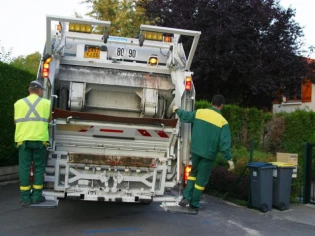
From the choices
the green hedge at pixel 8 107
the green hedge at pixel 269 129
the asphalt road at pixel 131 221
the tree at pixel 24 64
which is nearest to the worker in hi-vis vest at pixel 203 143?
the asphalt road at pixel 131 221

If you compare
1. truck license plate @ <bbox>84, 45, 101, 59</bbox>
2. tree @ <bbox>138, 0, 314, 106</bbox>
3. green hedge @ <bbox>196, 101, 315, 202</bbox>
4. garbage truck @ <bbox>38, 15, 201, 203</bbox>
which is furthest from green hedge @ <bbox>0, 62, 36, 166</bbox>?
tree @ <bbox>138, 0, 314, 106</bbox>

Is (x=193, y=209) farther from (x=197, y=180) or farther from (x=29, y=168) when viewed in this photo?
(x=29, y=168)

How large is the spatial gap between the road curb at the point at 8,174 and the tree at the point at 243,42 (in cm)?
796

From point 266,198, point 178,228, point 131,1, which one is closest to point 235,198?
point 266,198

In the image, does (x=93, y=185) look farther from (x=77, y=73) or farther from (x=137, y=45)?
(x=137, y=45)

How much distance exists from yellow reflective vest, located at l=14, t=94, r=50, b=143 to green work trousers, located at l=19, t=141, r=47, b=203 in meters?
0.09

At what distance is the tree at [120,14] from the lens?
74.9 feet

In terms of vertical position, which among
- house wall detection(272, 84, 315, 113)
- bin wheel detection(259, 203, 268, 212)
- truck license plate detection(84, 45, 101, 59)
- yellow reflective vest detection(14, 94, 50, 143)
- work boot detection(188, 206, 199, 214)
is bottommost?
bin wheel detection(259, 203, 268, 212)

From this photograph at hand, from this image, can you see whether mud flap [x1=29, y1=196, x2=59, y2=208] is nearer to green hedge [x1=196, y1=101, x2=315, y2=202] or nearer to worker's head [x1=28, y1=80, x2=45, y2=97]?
worker's head [x1=28, y1=80, x2=45, y2=97]

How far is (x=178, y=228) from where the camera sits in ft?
20.0

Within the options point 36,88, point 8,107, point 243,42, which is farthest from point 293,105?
point 36,88

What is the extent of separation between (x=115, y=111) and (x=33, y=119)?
156 centimetres

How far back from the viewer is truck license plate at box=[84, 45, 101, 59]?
21.3 ft

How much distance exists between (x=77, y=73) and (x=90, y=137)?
38.9 inches
